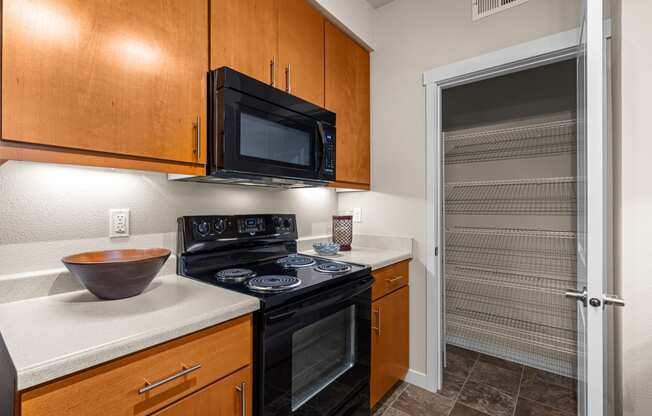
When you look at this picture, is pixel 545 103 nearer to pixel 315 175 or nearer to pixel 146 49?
pixel 315 175

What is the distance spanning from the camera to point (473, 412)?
183 centimetres

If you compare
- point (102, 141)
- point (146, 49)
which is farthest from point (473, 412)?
point (146, 49)

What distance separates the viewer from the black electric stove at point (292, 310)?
1077mm

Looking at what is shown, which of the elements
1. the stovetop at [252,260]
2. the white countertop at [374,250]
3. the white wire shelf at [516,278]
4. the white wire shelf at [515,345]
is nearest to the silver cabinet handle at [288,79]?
the stovetop at [252,260]

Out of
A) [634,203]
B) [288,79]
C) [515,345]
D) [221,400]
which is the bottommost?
[515,345]

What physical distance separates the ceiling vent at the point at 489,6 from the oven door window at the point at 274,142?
1305 millimetres

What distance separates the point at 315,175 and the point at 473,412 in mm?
1688

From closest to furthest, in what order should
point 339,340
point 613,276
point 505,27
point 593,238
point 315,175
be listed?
point 593,238 → point 613,276 → point 339,340 → point 315,175 → point 505,27

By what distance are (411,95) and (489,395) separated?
206 cm

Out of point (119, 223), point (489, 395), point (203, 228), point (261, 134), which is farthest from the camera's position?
point (489, 395)

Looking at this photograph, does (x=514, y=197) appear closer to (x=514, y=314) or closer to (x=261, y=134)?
(x=514, y=314)

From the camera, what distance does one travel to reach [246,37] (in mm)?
1408

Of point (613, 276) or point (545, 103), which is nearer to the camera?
point (613, 276)

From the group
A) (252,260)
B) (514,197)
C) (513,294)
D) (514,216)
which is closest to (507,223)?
(514,216)
